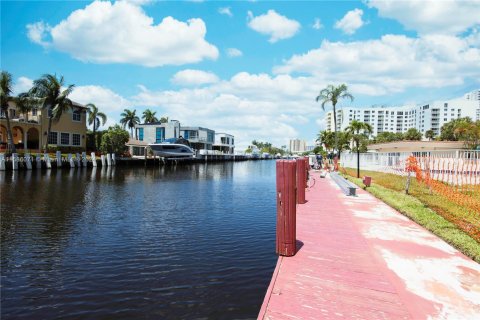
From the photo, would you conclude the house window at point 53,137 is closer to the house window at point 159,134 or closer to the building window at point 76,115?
the building window at point 76,115

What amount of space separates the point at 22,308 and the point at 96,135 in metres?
59.1

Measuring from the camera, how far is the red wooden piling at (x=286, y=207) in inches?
256

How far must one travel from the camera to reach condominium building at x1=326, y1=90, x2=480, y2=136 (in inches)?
6501

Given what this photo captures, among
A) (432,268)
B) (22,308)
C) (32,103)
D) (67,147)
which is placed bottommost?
(22,308)

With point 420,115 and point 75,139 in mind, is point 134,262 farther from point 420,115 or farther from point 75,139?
point 420,115

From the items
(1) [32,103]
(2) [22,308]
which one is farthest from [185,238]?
(1) [32,103]

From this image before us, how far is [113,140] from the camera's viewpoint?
180ft

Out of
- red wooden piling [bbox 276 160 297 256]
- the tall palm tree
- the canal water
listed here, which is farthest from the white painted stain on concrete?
the tall palm tree

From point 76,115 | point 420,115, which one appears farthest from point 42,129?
point 420,115

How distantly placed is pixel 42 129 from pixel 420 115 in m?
186

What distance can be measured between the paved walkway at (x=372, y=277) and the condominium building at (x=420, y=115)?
139m

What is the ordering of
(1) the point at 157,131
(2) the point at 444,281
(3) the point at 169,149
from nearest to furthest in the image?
(2) the point at 444,281 → (3) the point at 169,149 → (1) the point at 157,131

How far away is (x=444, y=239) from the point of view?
8117 millimetres

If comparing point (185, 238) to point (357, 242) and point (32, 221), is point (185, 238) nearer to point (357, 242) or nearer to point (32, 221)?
point (357, 242)
